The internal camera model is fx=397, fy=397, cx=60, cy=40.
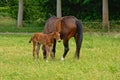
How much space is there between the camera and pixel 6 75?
10.9 meters

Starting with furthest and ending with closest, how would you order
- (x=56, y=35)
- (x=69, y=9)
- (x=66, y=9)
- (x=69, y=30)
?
(x=66, y=9) < (x=69, y=9) < (x=69, y=30) < (x=56, y=35)

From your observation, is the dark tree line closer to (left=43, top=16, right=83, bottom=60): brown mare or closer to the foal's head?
(left=43, top=16, right=83, bottom=60): brown mare

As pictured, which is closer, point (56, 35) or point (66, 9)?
point (56, 35)

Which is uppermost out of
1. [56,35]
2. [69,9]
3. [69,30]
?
[69,9]

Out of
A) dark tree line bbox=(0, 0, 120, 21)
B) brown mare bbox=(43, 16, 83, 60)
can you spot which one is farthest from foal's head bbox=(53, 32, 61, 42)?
dark tree line bbox=(0, 0, 120, 21)

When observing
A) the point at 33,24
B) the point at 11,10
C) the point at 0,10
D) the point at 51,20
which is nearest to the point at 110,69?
the point at 51,20

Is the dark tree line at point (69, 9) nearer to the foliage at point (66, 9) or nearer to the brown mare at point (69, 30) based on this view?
the foliage at point (66, 9)

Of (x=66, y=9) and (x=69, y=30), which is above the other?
(x=66, y=9)

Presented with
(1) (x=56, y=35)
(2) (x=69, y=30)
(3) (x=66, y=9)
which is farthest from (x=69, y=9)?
(1) (x=56, y=35)

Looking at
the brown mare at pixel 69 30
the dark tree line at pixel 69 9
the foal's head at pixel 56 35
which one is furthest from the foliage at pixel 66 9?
the foal's head at pixel 56 35

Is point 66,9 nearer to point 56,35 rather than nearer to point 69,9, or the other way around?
point 69,9

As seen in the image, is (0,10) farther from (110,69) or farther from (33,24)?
(110,69)

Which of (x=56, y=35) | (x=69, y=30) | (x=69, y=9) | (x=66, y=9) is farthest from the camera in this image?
(x=66, y=9)

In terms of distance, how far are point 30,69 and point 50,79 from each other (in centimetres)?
176
